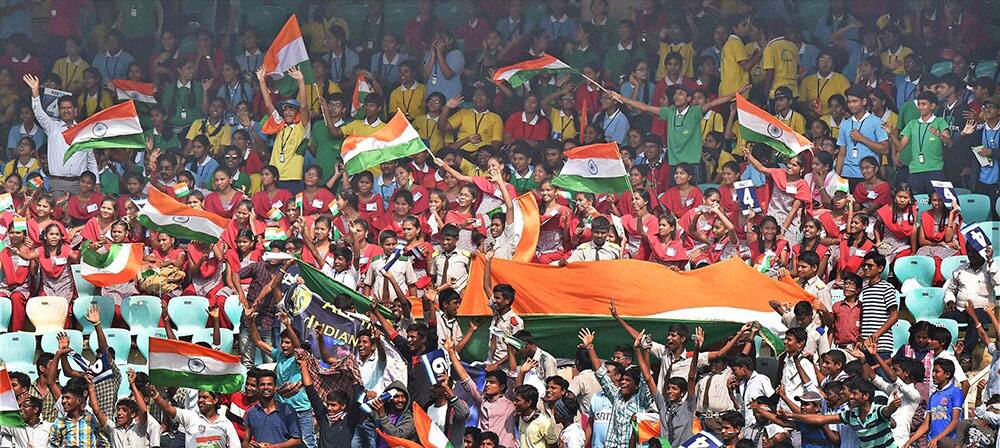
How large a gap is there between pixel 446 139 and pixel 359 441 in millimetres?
6541

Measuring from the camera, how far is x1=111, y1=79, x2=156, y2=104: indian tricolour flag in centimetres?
2244

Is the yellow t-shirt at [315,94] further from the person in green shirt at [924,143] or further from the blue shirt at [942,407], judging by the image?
the blue shirt at [942,407]

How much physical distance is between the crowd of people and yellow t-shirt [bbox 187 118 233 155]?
0.04 m

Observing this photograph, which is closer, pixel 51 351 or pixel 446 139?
pixel 51 351

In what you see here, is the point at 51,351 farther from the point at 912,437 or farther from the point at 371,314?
the point at 912,437

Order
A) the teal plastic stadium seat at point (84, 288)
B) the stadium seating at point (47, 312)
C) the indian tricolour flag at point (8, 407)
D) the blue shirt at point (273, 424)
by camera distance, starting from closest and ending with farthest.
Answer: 1. the blue shirt at point (273, 424)
2. the indian tricolour flag at point (8, 407)
3. the stadium seating at point (47, 312)
4. the teal plastic stadium seat at point (84, 288)

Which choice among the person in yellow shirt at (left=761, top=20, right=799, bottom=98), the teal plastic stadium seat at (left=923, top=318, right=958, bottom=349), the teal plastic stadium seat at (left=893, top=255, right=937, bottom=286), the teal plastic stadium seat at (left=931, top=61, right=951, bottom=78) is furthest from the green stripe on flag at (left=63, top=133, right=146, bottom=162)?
the teal plastic stadium seat at (left=923, top=318, right=958, bottom=349)

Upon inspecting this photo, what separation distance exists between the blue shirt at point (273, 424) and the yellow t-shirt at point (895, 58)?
7944 millimetres

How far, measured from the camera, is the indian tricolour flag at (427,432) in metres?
14.6

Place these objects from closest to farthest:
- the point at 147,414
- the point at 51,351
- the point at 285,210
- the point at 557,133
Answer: the point at 147,414 → the point at 51,351 → the point at 285,210 → the point at 557,133

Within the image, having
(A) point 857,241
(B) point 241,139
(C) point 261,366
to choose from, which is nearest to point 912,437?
(A) point 857,241

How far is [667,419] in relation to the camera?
49.0 ft

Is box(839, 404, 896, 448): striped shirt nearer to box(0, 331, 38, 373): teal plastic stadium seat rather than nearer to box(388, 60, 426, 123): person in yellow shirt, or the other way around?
box(0, 331, 38, 373): teal plastic stadium seat

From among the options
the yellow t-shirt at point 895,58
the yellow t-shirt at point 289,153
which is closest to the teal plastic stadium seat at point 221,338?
the yellow t-shirt at point 289,153
